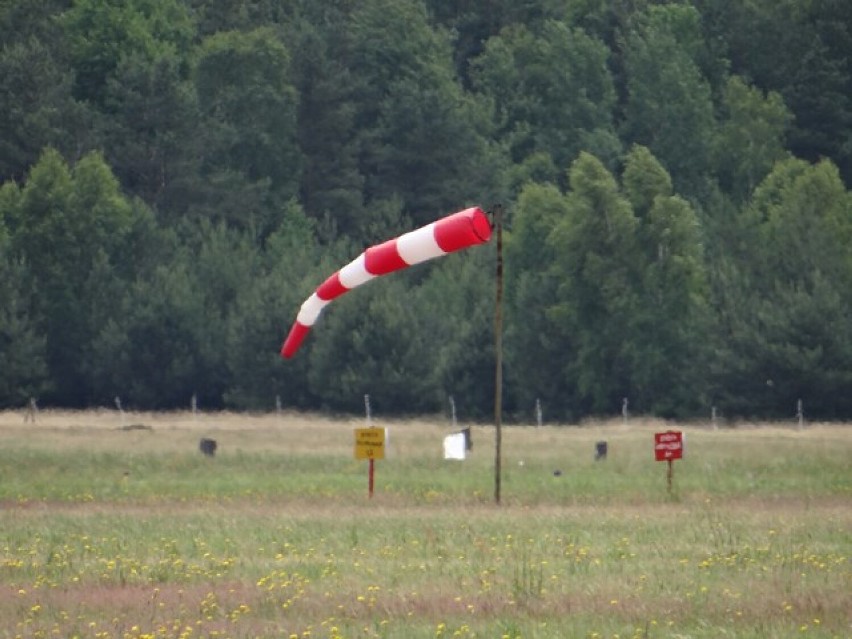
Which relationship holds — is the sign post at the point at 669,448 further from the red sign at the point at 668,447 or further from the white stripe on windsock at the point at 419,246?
the white stripe on windsock at the point at 419,246

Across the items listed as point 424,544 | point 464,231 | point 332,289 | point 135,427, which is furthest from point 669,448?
point 135,427

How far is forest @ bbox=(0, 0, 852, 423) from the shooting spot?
256 feet

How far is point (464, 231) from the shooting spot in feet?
107

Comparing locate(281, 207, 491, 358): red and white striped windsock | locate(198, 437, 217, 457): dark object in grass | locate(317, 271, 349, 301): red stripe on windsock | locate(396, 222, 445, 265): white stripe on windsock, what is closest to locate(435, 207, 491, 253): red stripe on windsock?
locate(281, 207, 491, 358): red and white striped windsock

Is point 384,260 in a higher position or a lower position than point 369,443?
higher

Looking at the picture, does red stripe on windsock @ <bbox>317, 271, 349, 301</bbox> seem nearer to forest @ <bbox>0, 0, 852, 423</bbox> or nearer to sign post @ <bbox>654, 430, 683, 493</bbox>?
sign post @ <bbox>654, 430, 683, 493</bbox>

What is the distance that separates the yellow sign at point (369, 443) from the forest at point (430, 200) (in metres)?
37.7

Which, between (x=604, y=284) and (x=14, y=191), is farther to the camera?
(x=14, y=191)

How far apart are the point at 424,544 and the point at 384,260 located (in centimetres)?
836

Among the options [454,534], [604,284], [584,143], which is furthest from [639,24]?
[454,534]

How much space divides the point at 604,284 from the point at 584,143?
27.7 meters

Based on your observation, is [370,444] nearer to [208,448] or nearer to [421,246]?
[421,246]

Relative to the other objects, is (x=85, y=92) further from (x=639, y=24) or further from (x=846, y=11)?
(x=846, y=11)

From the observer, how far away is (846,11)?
105625 mm
